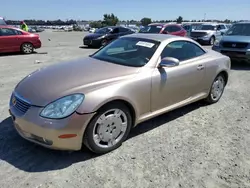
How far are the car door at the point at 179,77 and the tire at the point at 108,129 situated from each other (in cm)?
59

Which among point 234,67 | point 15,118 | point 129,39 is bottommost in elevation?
point 234,67

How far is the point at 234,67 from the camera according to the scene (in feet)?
29.9

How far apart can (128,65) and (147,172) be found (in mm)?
1591

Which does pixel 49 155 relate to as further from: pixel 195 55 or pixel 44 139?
pixel 195 55

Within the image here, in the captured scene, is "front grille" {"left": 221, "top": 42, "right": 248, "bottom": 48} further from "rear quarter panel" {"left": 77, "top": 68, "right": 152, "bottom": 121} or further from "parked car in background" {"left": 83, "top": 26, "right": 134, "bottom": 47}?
"parked car in background" {"left": 83, "top": 26, "right": 134, "bottom": 47}

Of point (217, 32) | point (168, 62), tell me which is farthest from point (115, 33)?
point (168, 62)

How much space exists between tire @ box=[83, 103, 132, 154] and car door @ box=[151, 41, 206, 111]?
0.59 meters

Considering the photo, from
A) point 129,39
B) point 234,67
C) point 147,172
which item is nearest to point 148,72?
point 129,39

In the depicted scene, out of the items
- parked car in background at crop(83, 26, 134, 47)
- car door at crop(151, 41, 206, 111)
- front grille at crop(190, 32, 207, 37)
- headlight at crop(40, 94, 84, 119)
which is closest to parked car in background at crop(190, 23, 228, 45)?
front grille at crop(190, 32, 207, 37)

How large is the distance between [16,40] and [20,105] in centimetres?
996

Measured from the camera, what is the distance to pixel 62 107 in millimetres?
2801

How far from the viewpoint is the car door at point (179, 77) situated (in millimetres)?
3658

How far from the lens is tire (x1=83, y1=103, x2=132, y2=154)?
→ 9.75ft

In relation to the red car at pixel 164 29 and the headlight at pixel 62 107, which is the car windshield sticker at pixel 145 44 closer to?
the headlight at pixel 62 107
